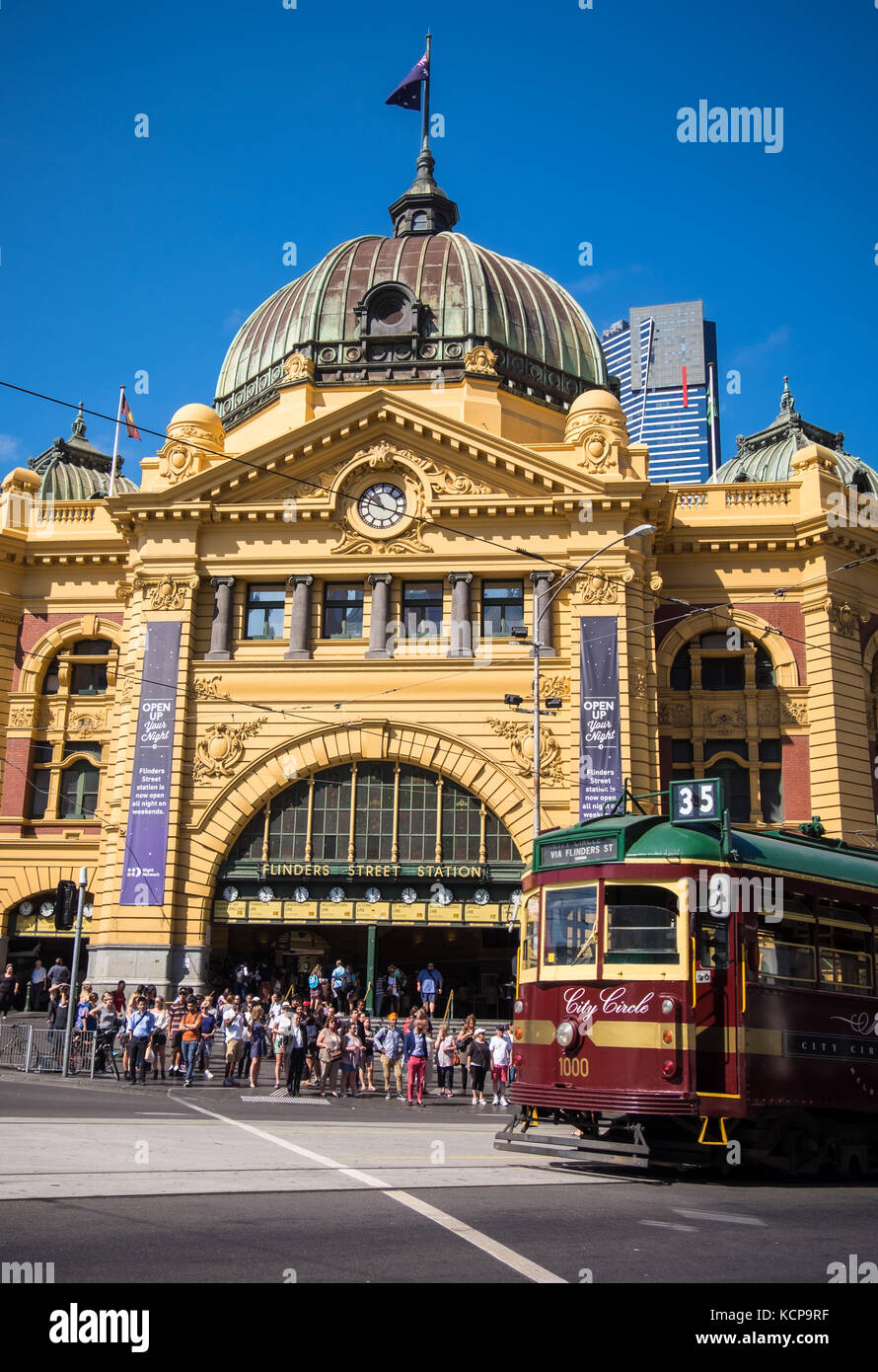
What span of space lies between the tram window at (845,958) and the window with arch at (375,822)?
2093 cm

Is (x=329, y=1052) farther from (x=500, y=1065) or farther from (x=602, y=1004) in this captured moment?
(x=602, y=1004)

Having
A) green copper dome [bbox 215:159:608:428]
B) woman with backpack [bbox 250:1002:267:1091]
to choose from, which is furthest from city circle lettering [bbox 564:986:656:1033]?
green copper dome [bbox 215:159:608:428]

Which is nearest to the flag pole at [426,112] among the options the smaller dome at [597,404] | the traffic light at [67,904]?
the smaller dome at [597,404]

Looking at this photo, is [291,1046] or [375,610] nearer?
[291,1046]

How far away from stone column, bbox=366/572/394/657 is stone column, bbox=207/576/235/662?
452 centimetres

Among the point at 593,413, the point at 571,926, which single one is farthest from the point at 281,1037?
the point at 593,413

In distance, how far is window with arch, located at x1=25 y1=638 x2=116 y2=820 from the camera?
44.8 metres

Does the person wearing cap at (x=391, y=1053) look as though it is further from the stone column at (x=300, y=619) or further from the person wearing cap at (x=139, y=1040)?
the stone column at (x=300, y=619)

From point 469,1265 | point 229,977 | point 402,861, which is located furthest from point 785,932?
point 229,977

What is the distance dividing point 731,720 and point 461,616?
9407 mm

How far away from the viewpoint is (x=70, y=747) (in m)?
45.3

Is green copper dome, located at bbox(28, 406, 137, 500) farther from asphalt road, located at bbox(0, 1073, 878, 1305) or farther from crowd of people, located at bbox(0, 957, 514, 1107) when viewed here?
asphalt road, located at bbox(0, 1073, 878, 1305)
